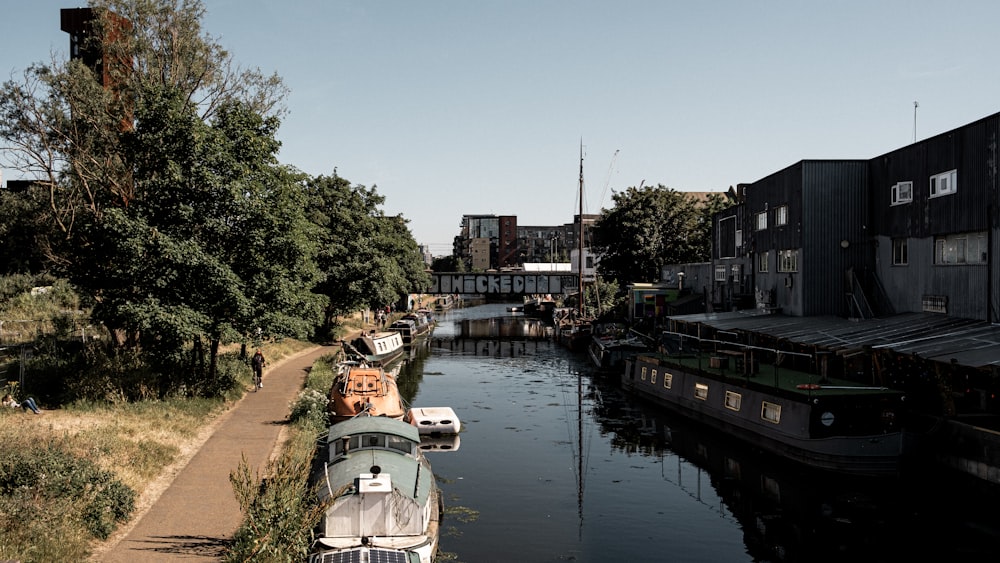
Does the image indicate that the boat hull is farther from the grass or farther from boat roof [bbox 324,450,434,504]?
the grass

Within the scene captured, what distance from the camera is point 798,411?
35.2m

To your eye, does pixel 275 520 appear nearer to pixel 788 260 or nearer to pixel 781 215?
pixel 788 260

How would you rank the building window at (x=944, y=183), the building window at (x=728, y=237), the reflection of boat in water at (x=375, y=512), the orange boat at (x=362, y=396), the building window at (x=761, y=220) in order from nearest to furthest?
the reflection of boat in water at (x=375, y=512), the orange boat at (x=362, y=396), the building window at (x=944, y=183), the building window at (x=761, y=220), the building window at (x=728, y=237)

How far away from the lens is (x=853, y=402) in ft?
111

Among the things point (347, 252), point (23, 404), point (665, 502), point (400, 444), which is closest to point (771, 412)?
point (665, 502)

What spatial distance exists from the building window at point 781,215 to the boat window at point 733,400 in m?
17.1

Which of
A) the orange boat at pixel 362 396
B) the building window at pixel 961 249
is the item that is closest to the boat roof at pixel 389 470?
the orange boat at pixel 362 396

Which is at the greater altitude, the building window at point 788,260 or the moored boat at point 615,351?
the building window at point 788,260

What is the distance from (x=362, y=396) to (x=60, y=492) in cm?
A: 1886

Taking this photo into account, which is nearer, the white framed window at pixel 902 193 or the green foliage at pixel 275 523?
the green foliage at pixel 275 523

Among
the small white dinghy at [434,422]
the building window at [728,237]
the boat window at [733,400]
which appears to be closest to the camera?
the boat window at [733,400]

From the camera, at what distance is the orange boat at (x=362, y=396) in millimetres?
39406

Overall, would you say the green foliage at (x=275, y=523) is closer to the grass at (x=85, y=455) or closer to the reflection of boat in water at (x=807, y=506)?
the grass at (x=85, y=455)

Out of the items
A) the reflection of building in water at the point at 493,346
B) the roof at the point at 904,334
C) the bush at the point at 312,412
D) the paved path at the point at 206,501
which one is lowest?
the reflection of building in water at the point at 493,346
